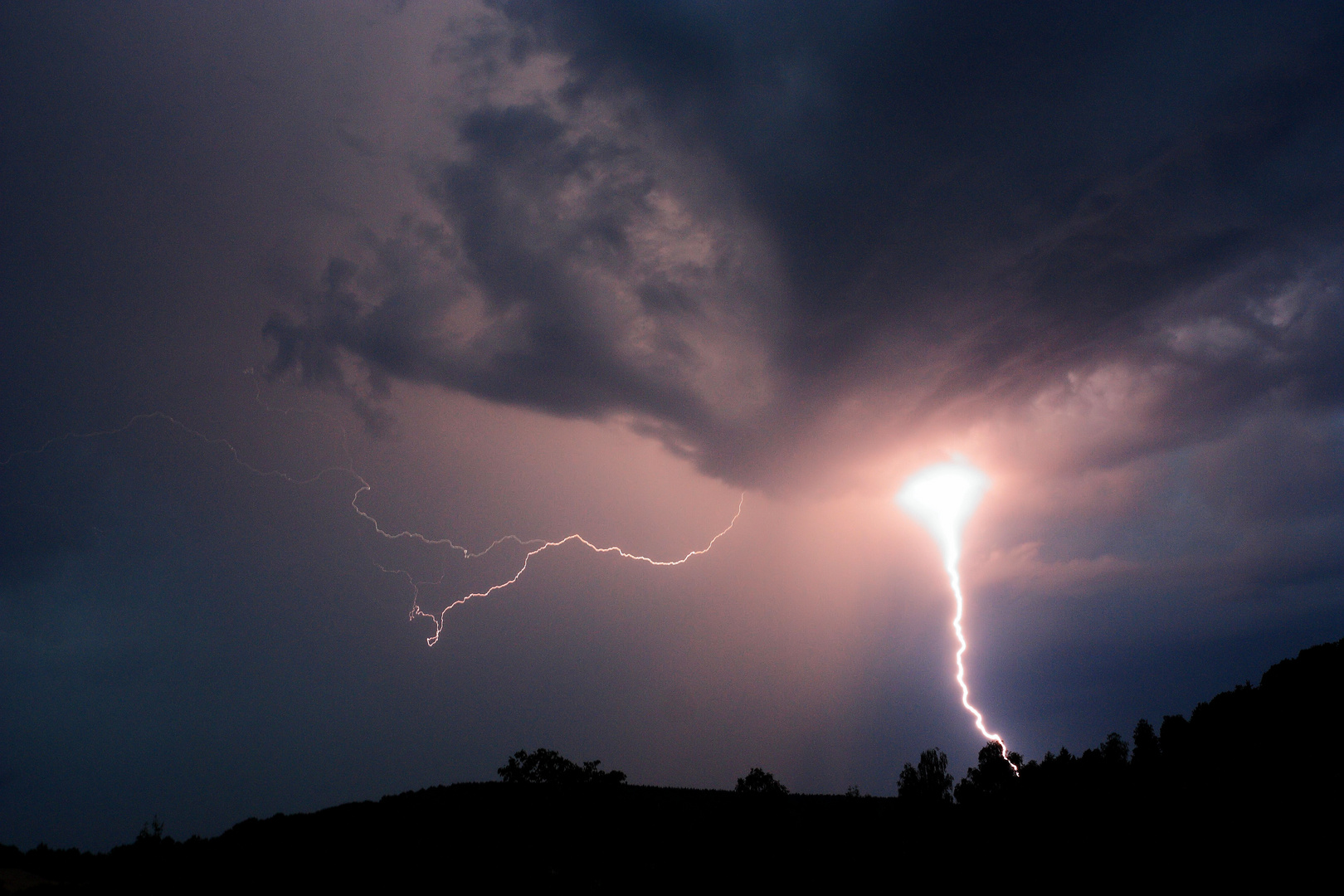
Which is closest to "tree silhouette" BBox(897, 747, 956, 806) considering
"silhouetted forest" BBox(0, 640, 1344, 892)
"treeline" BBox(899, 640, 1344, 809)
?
"treeline" BBox(899, 640, 1344, 809)

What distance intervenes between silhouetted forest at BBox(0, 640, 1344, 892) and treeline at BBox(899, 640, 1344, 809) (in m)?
0.23

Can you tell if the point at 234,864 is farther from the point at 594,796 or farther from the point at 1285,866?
the point at 1285,866

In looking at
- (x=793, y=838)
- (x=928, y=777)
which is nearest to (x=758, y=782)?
(x=928, y=777)

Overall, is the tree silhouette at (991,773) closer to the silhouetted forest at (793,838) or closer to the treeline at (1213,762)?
the treeline at (1213,762)

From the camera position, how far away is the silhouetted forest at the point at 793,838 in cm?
2384

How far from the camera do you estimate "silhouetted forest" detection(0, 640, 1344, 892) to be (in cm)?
2384

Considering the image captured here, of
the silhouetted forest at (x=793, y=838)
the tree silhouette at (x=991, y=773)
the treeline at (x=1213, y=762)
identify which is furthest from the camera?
the tree silhouette at (x=991, y=773)

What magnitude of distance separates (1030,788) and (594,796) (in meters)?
24.1

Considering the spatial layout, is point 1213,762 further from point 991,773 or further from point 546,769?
point 546,769

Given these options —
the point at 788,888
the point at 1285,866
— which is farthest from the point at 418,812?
the point at 1285,866

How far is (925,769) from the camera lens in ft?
196

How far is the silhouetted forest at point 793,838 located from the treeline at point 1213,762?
9.0 inches

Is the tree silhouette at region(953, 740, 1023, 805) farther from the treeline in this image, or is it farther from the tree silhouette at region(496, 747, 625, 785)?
the tree silhouette at region(496, 747, 625, 785)

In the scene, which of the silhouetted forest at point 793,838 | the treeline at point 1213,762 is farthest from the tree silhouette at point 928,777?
the silhouetted forest at point 793,838
